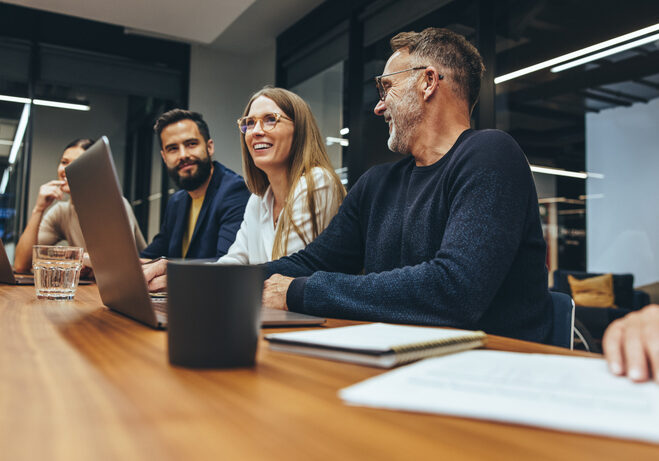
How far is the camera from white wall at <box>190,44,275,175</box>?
18.5 feet

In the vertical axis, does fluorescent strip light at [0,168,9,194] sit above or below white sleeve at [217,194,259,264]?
above

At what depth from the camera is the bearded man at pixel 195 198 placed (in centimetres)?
261

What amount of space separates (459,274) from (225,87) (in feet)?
17.4

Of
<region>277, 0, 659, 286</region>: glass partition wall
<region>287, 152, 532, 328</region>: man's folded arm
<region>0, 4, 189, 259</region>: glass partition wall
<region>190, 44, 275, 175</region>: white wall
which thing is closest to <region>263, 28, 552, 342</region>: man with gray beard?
<region>287, 152, 532, 328</region>: man's folded arm

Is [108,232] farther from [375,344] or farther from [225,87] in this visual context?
[225,87]

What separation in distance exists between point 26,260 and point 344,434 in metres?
2.54

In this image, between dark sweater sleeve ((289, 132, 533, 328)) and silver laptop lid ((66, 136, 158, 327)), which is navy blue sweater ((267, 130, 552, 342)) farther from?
silver laptop lid ((66, 136, 158, 327))

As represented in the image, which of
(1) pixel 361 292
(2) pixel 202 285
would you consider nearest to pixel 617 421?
(2) pixel 202 285

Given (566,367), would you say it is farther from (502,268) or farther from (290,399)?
(502,268)

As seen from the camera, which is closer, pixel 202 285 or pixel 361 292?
pixel 202 285

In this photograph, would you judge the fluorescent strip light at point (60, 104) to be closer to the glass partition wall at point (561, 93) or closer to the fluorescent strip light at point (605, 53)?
the glass partition wall at point (561, 93)

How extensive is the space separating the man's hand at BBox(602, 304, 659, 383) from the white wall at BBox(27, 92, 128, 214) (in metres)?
4.94

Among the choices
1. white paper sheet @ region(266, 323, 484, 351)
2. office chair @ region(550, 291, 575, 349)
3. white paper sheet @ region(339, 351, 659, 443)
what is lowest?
office chair @ region(550, 291, 575, 349)

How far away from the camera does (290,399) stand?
397mm
